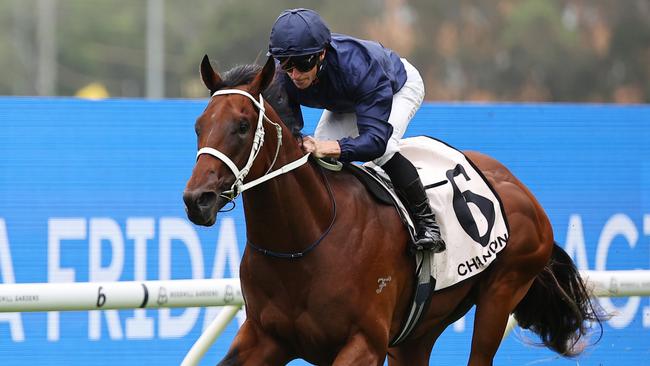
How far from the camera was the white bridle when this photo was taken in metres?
3.70

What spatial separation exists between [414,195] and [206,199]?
119cm

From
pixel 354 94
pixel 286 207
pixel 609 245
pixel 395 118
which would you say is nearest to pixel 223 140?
pixel 286 207

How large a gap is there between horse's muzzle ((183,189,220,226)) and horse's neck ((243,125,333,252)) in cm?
41

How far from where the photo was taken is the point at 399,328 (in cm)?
459

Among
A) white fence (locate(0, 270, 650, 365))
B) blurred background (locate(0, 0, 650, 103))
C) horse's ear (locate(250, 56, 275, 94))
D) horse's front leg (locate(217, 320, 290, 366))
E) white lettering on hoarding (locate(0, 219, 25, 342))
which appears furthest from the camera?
blurred background (locate(0, 0, 650, 103))

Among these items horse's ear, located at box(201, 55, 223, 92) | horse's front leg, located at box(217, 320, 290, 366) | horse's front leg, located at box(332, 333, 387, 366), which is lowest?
horse's front leg, located at box(217, 320, 290, 366)

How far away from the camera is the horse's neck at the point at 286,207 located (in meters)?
4.05

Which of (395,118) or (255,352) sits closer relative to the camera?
(255,352)

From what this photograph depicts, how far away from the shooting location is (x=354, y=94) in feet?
14.2

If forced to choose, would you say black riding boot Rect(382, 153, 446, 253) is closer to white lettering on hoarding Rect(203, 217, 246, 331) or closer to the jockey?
the jockey

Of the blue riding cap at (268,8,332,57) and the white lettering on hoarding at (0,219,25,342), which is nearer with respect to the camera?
the blue riding cap at (268,8,332,57)

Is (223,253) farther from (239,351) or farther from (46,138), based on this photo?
(239,351)

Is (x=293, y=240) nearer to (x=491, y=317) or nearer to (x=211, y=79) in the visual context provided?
(x=211, y=79)

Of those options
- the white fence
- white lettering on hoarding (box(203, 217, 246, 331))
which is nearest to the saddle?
the white fence
